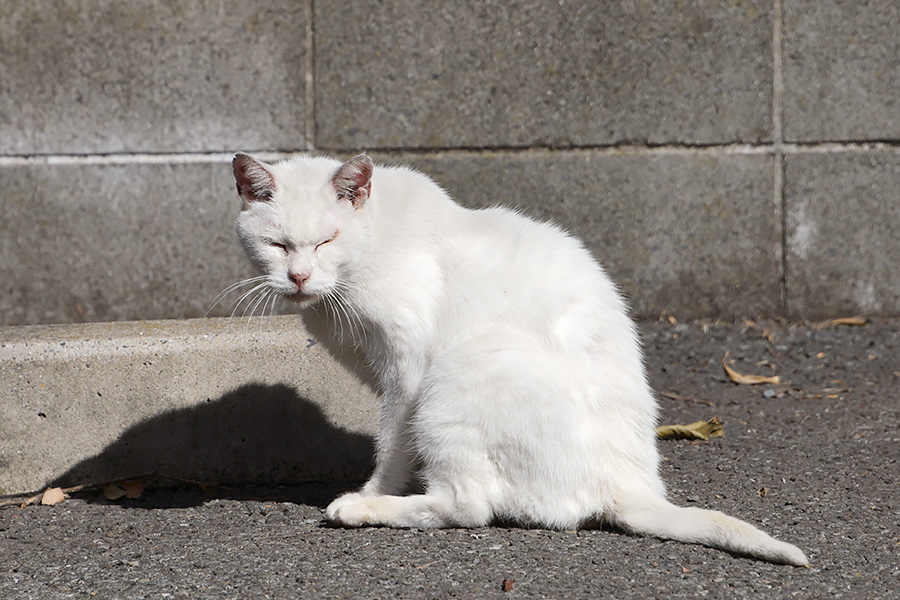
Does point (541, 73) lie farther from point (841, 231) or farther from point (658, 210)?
point (841, 231)

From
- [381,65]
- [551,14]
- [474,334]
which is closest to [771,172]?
[551,14]

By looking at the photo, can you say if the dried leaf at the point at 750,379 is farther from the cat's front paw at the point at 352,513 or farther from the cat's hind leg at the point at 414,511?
the cat's front paw at the point at 352,513

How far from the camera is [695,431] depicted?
3.86 metres

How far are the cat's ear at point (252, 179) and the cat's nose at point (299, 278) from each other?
29 cm

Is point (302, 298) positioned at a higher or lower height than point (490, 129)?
lower

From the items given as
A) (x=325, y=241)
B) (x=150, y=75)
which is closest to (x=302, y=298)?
(x=325, y=241)

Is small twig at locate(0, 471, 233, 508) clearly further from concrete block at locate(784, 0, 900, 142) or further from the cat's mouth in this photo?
concrete block at locate(784, 0, 900, 142)

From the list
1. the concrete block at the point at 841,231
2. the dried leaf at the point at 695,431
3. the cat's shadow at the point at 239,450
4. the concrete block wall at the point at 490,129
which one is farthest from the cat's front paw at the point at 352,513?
the concrete block at the point at 841,231

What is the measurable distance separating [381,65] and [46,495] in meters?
2.69

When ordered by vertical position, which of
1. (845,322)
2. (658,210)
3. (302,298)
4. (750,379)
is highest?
(658,210)

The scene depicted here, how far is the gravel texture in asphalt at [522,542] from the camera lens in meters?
2.34

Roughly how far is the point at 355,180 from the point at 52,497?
1.71 meters

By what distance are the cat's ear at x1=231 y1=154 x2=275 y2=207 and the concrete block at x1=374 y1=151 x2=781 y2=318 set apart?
1.99 metres

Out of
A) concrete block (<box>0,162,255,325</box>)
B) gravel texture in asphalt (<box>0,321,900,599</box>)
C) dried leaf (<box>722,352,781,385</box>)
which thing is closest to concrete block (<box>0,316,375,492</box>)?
gravel texture in asphalt (<box>0,321,900,599</box>)
